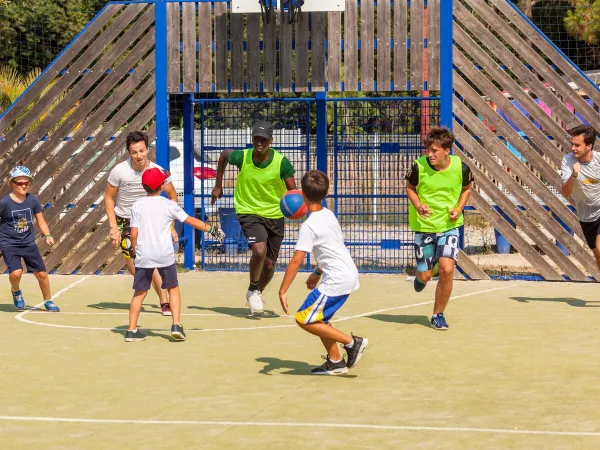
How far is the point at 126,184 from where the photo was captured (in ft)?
37.8

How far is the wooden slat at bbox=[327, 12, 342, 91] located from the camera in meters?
14.8

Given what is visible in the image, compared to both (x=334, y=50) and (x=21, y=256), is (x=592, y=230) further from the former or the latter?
(x=21, y=256)

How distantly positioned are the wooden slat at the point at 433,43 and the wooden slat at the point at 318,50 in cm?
A: 139

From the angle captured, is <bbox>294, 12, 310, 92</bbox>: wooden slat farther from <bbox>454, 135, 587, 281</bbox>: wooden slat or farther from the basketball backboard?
<bbox>454, 135, 587, 281</bbox>: wooden slat

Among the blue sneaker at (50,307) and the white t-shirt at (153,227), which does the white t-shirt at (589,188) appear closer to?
the white t-shirt at (153,227)

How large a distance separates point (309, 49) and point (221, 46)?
3.90ft

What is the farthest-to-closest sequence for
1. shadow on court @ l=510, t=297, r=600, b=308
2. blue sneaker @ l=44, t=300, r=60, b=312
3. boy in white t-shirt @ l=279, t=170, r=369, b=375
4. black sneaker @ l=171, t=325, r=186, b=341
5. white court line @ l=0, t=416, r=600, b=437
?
shadow on court @ l=510, t=297, r=600, b=308, blue sneaker @ l=44, t=300, r=60, b=312, black sneaker @ l=171, t=325, r=186, b=341, boy in white t-shirt @ l=279, t=170, r=369, b=375, white court line @ l=0, t=416, r=600, b=437

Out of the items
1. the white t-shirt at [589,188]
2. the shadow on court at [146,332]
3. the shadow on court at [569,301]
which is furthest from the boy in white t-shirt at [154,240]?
the shadow on court at [569,301]

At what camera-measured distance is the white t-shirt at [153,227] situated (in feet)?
32.2

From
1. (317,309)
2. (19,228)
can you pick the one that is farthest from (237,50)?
(317,309)

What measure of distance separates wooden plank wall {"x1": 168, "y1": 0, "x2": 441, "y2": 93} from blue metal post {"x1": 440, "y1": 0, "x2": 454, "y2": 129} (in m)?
0.09

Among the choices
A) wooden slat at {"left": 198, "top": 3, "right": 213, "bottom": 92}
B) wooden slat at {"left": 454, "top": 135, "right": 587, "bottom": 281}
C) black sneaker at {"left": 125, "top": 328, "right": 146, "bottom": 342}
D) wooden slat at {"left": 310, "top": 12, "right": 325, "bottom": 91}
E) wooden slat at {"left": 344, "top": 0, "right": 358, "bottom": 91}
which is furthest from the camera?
wooden slat at {"left": 198, "top": 3, "right": 213, "bottom": 92}

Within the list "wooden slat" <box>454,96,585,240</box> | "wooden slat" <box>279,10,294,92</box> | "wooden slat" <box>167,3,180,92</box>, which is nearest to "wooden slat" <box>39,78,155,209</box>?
"wooden slat" <box>167,3,180,92</box>

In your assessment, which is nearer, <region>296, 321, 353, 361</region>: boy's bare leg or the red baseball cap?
<region>296, 321, 353, 361</region>: boy's bare leg
